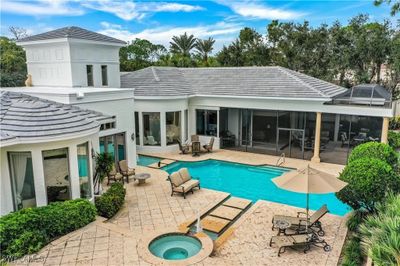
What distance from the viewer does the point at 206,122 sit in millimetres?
24156

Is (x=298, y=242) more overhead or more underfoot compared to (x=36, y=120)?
more underfoot

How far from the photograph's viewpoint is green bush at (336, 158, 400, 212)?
33.6 ft

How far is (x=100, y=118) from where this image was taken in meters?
14.1

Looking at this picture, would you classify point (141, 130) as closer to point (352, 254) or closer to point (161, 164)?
point (161, 164)

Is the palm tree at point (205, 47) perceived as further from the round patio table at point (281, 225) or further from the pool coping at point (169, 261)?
the pool coping at point (169, 261)

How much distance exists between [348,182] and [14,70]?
143 feet

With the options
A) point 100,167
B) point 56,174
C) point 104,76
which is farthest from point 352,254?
point 104,76

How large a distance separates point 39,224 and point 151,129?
13503mm

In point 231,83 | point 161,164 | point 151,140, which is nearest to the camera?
point 161,164

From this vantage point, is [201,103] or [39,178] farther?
[201,103]

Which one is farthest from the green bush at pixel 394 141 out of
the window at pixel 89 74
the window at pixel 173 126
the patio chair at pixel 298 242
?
the window at pixel 89 74

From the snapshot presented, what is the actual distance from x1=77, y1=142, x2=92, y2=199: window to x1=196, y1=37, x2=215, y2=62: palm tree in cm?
4561

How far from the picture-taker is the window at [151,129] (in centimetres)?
2238

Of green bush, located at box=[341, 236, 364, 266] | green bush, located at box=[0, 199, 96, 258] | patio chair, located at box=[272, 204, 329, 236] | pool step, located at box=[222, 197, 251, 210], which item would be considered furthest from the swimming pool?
green bush, located at box=[0, 199, 96, 258]
